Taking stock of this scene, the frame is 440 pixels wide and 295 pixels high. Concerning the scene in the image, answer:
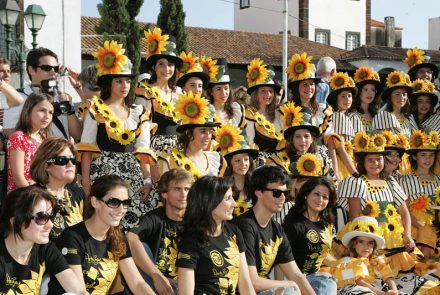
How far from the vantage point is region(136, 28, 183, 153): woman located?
755cm

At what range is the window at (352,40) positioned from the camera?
2037 inches

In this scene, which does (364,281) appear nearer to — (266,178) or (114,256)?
(266,178)

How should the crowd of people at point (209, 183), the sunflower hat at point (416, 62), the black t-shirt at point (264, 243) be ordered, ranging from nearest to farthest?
the crowd of people at point (209, 183) < the black t-shirt at point (264, 243) < the sunflower hat at point (416, 62)

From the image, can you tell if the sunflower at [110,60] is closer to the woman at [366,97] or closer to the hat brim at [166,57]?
the hat brim at [166,57]

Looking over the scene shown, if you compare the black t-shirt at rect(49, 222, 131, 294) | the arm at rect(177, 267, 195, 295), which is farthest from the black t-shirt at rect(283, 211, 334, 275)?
the black t-shirt at rect(49, 222, 131, 294)

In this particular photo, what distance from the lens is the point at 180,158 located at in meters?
6.96

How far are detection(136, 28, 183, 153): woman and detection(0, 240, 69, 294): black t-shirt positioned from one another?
273 centimetres

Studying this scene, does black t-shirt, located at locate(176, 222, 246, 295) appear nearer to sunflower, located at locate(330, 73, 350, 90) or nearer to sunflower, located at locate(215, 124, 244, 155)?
sunflower, located at locate(215, 124, 244, 155)

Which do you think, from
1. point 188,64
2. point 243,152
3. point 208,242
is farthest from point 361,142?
point 208,242

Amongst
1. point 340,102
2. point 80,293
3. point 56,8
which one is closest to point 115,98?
point 80,293

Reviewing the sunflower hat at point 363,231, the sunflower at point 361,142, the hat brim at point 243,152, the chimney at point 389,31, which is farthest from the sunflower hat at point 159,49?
the chimney at point 389,31

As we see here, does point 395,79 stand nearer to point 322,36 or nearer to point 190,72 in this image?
point 190,72

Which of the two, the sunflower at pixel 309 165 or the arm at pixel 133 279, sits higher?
the sunflower at pixel 309 165

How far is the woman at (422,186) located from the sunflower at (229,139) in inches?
103
